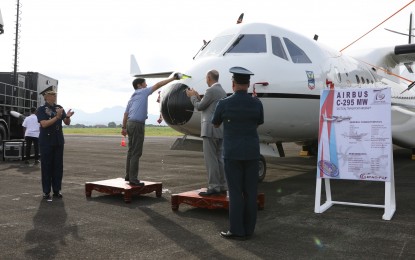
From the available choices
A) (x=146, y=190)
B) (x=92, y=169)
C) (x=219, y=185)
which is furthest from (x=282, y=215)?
(x=92, y=169)

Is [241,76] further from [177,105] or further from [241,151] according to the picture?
[177,105]

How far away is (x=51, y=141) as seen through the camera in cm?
735

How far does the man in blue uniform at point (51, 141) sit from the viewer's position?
731 cm

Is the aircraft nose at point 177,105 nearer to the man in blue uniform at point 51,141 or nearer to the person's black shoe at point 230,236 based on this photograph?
the man in blue uniform at point 51,141

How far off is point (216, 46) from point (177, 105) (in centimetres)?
196

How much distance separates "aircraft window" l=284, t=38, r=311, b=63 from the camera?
28.5 feet

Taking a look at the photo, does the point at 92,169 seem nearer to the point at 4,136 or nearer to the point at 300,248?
the point at 4,136

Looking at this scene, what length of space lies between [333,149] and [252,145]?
221 cm

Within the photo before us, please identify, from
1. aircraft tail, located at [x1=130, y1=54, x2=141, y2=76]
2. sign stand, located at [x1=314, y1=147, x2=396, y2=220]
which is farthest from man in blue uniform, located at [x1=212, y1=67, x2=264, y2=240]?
aircraft tail, located at [x1=130, y1=54, x2=141, y2=76]

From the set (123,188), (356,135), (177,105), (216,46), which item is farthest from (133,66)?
(356,135)

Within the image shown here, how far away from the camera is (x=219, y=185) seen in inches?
252

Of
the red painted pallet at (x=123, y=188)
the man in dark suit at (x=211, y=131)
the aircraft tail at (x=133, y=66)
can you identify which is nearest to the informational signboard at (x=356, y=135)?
the man in dark suit at (x=211, y=131)

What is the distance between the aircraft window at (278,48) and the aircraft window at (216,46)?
0.88m

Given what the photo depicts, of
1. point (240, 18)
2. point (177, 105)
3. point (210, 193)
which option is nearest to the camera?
point (210, 193)
